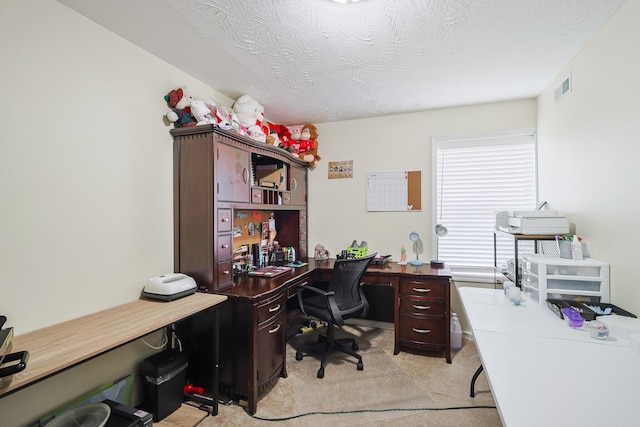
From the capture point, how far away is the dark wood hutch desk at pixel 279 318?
2.05 m

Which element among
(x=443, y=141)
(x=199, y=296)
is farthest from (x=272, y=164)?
(x=443, y=141)

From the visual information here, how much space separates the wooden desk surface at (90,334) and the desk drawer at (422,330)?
176 centimetres

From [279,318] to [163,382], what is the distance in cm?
85

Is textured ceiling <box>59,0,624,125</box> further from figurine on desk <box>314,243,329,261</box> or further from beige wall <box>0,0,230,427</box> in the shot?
figurine on desk <box>314,243,329,261</box>

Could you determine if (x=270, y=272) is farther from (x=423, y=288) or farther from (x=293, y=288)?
(x=423, y=288)

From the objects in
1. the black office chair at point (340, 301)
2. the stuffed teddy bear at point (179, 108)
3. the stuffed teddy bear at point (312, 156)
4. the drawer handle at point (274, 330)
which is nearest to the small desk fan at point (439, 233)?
the black office chair at point (340, 301)

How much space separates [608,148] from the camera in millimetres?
1825

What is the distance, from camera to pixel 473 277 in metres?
3.16

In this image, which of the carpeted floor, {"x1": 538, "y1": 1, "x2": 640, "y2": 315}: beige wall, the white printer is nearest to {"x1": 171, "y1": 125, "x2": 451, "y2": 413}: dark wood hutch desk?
the carpeted floor

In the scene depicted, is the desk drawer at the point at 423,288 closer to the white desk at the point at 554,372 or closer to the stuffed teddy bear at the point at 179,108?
the white desk at the point at 554,372

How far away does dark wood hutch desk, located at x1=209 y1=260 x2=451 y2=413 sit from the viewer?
2.05 metres

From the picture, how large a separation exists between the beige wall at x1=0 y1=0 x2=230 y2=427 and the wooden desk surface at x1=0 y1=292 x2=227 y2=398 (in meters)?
0.12

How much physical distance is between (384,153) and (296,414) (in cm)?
273

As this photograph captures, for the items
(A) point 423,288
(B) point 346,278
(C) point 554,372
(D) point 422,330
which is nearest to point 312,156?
(B) point 346,278
